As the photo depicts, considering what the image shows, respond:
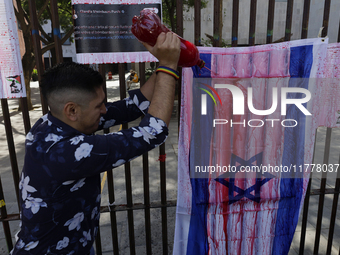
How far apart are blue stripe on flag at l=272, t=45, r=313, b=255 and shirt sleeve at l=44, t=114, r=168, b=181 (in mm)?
1323

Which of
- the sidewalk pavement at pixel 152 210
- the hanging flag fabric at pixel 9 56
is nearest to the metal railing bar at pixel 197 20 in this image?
the hanging flag fabric at pixel 9 56

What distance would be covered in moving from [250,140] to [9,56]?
2.03 meters

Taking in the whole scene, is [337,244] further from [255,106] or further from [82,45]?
[82,45]

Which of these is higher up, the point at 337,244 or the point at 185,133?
the point at 185,133

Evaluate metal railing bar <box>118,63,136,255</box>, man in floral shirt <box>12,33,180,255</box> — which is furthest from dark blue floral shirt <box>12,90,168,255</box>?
metal railing bar <box>118,63,136,255</box>

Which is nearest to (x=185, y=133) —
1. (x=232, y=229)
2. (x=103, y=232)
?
(x=232, y=229)

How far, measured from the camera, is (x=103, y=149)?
132cm

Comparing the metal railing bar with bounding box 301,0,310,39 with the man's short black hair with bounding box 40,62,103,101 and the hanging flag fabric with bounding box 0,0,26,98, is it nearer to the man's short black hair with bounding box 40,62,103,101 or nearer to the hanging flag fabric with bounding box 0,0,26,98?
the man's short black hair with bounding box 40,62,103,101

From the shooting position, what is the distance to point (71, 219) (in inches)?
61.7

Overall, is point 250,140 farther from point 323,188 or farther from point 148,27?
point 148,27

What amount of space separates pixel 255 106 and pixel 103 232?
253cm

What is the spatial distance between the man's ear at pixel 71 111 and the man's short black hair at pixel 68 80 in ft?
0.29

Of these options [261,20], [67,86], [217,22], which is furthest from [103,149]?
[261,20]

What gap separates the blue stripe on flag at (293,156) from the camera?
2.07m
